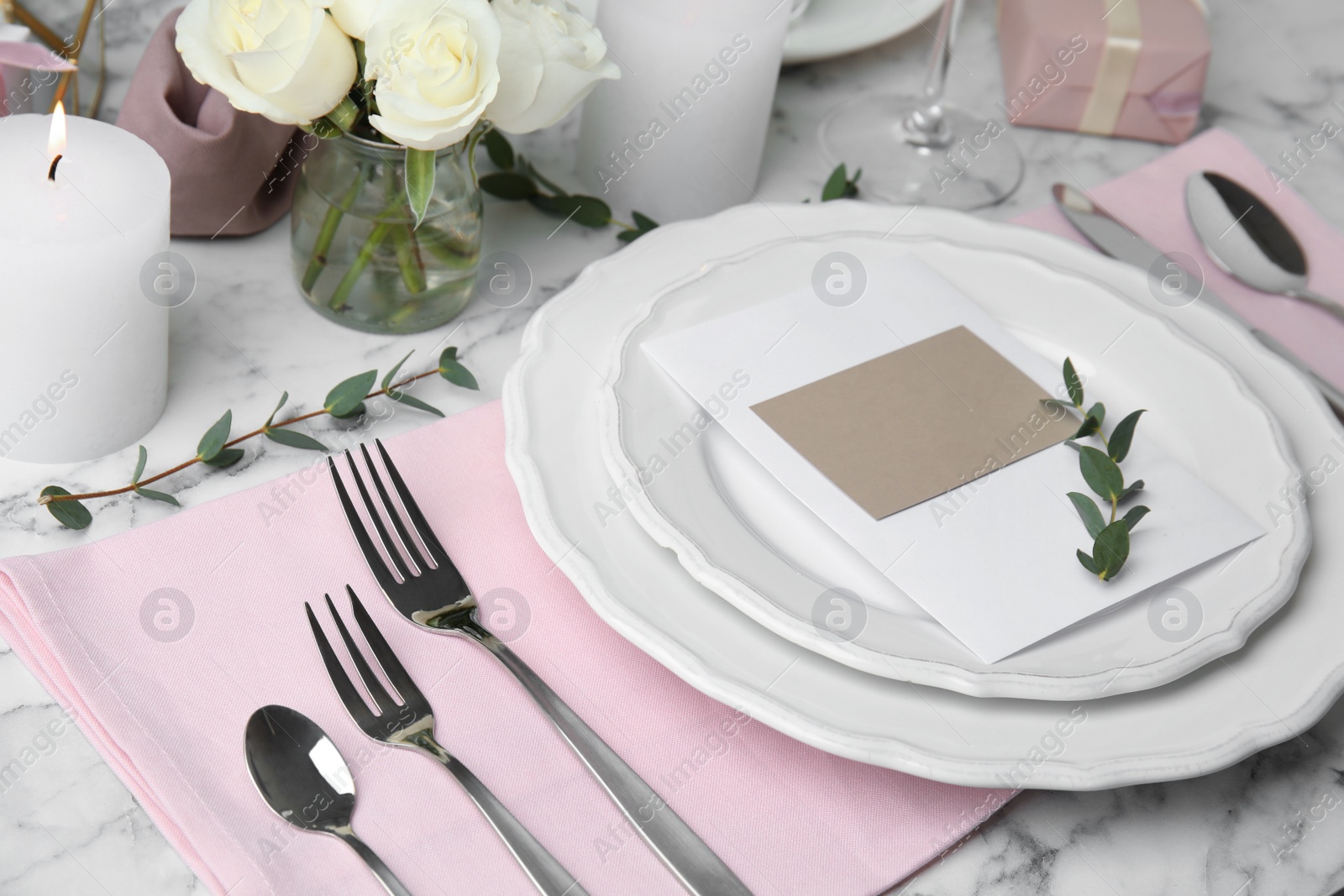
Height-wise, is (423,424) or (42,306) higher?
(42,306)

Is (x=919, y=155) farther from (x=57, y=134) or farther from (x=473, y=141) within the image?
(x=57, y=134)

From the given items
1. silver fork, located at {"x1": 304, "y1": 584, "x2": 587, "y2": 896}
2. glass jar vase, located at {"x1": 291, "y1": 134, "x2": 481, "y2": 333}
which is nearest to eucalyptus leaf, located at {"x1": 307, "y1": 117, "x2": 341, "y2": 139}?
glass jar vase, located at {"x1": 291, "y1": 134, "x2": 481, "y2": 333}

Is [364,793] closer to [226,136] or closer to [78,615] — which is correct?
[78,615]

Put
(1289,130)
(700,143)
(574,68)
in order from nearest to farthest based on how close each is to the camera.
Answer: (574,68)
(700,143)
(1289,130)

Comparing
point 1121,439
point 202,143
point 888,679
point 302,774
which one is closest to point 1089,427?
point 1121,439

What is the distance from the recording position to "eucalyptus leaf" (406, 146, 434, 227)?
58 cm

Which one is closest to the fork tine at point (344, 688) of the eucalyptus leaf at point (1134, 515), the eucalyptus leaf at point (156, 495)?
the eucalyptus leaf at point (156, 495)

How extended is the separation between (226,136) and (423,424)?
205 millimetres

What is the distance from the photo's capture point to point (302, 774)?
45cm

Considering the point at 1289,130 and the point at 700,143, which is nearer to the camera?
the point at 700,143

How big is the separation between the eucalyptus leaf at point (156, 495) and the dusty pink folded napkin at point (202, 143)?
211 millimetres

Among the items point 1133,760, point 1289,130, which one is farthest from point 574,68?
point 1289,130

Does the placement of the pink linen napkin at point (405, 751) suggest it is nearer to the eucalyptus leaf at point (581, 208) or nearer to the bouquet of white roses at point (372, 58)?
the bouquet of white roses at point (372, 58)

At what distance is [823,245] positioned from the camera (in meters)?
0.68
